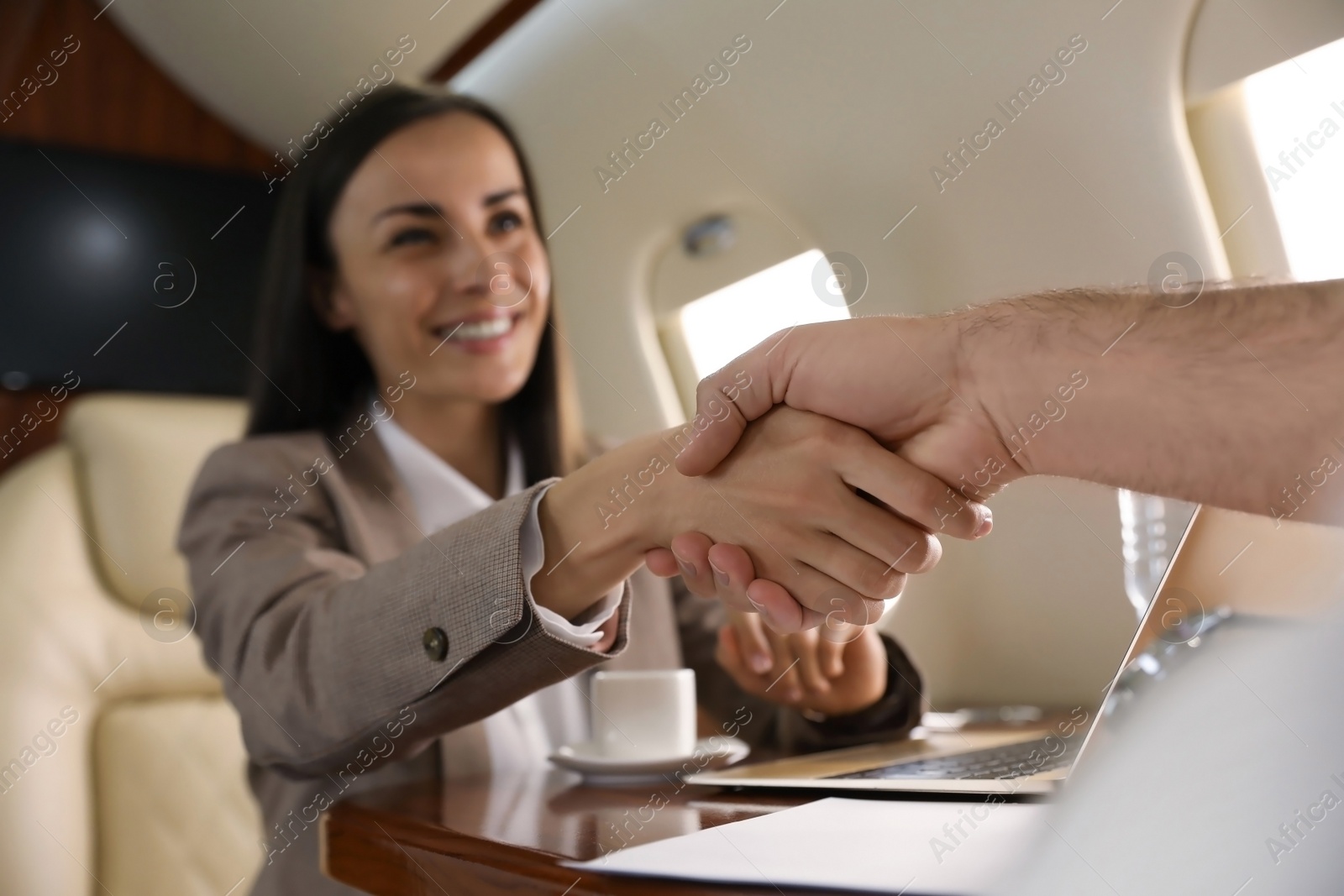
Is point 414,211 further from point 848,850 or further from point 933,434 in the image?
point 848,850

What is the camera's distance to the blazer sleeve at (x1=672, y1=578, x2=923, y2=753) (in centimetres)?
101

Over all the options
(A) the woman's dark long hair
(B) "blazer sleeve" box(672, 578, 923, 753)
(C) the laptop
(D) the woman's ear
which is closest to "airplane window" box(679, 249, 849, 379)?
(A) the woman's dark long hair

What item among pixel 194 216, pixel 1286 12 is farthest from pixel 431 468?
pixel 194 216

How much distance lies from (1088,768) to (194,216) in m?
2.20

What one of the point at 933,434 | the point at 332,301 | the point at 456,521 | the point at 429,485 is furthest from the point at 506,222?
the point at 933,434

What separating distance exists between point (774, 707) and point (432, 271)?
28.8 inches

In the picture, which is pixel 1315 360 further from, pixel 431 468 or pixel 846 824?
pixel 431 468

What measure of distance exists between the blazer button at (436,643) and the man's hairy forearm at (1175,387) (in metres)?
0.40

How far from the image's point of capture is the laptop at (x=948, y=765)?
0.58 metres

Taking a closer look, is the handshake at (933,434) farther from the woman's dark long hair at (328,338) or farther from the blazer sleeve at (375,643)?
the woman's dark long hair at (328,338)

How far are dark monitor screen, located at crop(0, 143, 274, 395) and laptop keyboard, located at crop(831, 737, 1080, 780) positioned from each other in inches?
69.7

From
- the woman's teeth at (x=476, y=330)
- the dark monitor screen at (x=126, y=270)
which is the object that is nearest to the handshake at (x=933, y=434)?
the woman's teeth at (x=476, y=330)

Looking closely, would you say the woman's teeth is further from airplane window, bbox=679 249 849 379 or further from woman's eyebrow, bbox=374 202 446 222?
airplane window, bbox=679 249 849 379

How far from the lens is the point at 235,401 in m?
1.93
